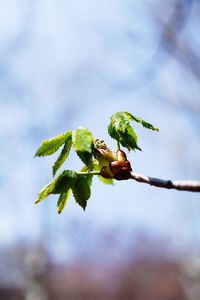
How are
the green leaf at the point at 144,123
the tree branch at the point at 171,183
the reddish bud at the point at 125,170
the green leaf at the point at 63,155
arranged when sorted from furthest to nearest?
1. the green leaf at the point at 63,155
2. the green leaf at the point at 144,123
3. the reddish bud at the point at 125,170
4. the tree branch at the point at 171,183

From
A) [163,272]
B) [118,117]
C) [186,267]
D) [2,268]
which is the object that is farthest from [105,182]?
[163,272]

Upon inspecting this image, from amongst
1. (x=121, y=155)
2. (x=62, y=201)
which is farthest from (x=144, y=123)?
(x=62, y=201)

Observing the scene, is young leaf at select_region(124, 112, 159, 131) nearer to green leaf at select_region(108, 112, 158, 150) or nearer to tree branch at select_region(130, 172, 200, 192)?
green leaf at select_region(108, 112, 158, 150)

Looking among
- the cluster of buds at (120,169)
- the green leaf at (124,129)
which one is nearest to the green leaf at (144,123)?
the green leaf at (124,129)

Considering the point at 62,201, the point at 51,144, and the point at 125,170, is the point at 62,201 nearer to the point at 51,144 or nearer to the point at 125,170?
the point at 51,144

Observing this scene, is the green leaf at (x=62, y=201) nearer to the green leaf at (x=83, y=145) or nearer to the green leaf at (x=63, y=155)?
the green leaf at (x=63, y=155)

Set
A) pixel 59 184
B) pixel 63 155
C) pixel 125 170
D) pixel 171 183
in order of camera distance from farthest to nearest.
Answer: pixel 63 155 < pixel 59 184 < pixel 125 170 < pixel 171 183
